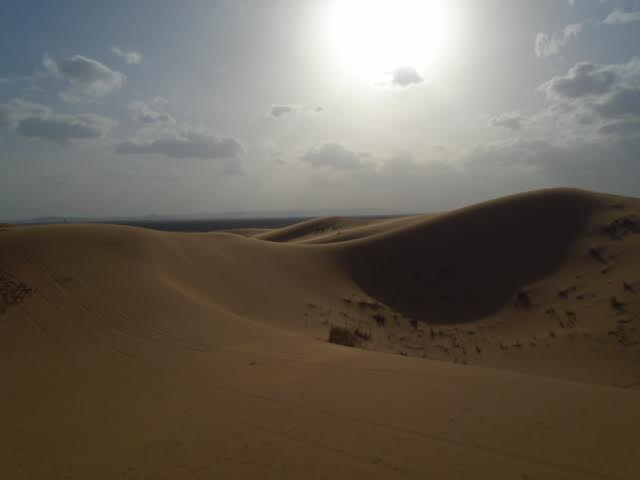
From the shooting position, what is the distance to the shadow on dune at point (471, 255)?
14742 millimetres

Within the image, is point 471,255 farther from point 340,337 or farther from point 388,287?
point 340,337

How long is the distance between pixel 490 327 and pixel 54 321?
489 inches

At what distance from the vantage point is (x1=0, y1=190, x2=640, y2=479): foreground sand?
3.48 meters

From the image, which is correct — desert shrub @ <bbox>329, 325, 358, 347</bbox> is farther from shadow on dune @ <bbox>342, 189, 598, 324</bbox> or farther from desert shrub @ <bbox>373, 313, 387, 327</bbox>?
shadow on dune @ <bbox>342, 189, 598, 324</bbox>

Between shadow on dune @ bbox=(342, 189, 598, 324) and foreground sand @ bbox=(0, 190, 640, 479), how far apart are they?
0.37ft

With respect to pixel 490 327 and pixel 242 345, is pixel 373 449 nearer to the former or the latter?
pixel 242 345

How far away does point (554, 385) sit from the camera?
5.05 m

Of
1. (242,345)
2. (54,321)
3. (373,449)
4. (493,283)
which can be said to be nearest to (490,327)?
(493,283)

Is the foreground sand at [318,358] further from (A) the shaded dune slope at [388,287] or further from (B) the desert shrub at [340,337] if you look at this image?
(B) the desert shrub at [340,337]

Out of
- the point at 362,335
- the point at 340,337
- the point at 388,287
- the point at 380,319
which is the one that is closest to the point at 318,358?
the point at 340,337

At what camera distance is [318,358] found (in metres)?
6.09

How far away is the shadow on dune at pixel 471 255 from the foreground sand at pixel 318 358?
113 mm

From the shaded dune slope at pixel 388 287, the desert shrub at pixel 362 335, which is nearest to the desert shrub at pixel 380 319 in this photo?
the shaded dune slope at pixel 388 287

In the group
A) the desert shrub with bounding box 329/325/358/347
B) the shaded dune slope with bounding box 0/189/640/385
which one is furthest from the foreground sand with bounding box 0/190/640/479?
the desert shrub with bounding box 329/325/358/347
